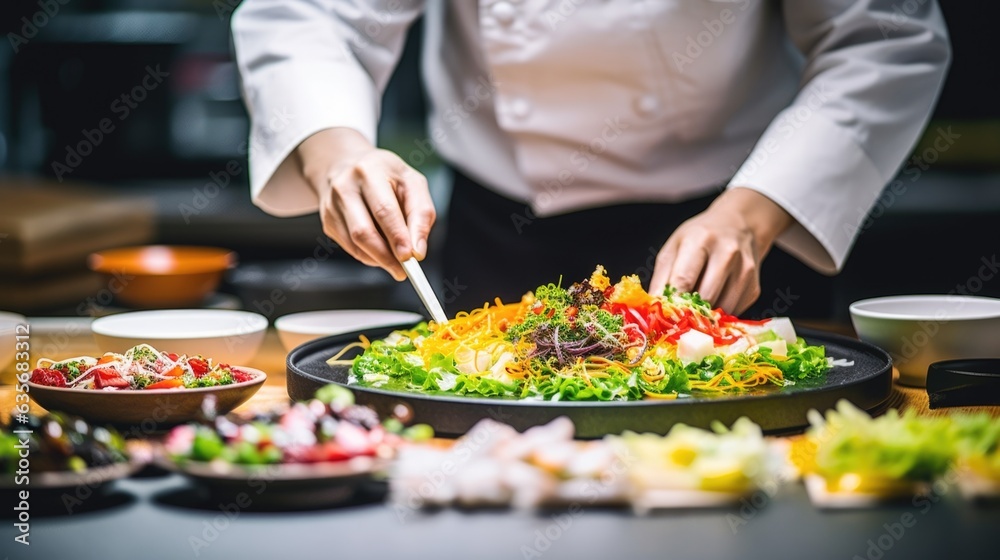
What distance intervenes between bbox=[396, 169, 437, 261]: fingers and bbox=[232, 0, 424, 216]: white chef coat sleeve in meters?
0.35

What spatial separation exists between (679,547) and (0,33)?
17.8ft

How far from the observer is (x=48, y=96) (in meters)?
5.49

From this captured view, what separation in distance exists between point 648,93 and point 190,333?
1185 mm

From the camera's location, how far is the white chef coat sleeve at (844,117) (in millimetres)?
2264

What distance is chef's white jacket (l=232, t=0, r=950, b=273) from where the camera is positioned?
231 cm

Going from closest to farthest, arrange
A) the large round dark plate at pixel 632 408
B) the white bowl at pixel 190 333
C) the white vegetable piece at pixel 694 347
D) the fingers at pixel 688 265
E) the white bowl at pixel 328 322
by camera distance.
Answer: the large round dark plate at pixel 632 408 < the white vegetable piece at pixel 694 347 < the white bowl at pixel 190 333 < the fingers at pixel 688 265 < the white bowl at pixel 328 322

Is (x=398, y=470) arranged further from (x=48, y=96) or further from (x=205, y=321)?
(x=48, y=96)

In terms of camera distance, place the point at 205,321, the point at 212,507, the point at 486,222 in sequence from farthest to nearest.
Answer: the point at 486,222 → the point at 205,321 → the point at 212,507

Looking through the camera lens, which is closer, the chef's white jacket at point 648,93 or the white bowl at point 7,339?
the white bowl at point 7,339

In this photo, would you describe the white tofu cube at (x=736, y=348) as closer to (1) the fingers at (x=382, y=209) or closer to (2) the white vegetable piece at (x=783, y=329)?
(2) the white vegetable piece at (x=783, y=329)

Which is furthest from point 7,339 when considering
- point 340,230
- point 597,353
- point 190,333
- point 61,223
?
point 61,223

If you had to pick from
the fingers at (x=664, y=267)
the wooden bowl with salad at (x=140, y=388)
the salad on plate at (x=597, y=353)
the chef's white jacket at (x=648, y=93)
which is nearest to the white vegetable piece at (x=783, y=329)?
the salad on plate at (x=597, y=353)

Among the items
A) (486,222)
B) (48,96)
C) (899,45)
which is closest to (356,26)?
(486,222)

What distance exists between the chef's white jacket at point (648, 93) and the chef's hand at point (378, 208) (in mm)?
277
